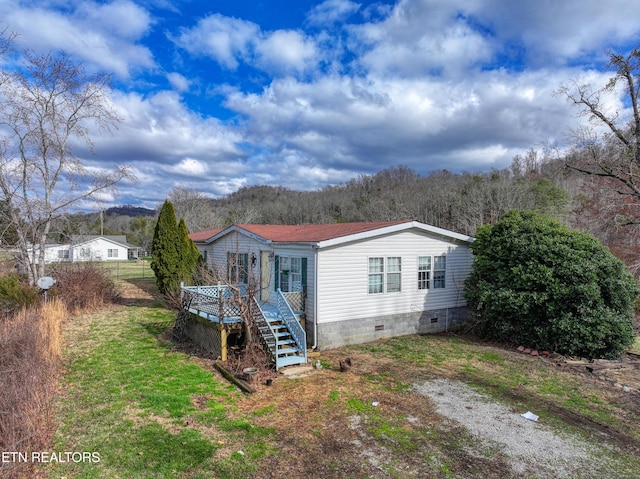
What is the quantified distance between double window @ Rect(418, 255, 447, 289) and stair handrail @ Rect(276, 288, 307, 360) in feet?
16.8

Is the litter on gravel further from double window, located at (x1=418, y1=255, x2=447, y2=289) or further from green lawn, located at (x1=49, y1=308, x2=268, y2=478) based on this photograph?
double window, located at (x1=418, y1=255, x2=447, y2=289)

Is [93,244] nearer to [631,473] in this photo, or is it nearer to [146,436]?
[146,436]

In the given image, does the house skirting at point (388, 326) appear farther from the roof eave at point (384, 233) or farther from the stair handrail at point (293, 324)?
the roof eave at point (384, 233)

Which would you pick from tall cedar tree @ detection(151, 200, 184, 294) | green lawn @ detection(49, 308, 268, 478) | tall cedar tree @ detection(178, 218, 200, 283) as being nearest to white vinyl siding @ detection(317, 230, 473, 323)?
green lawn @ detection(49, 308, 268, 478)

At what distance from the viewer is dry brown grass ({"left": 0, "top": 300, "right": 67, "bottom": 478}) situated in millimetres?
5090

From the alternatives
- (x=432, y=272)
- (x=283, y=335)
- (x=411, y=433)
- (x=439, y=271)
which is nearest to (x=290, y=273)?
(x=283, y=335)

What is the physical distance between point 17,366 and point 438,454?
8.11 metres

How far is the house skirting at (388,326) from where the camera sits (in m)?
11.0

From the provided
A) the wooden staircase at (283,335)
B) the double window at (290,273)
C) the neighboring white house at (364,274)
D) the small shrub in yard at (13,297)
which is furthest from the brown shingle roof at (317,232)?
the small shrub in yard at (13,297)

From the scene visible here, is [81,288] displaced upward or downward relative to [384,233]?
downward

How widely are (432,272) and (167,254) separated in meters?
10.9

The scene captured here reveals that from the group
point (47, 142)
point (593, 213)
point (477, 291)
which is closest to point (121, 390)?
point (477, 291)

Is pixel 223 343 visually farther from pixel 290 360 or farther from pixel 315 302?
pixel 315 302

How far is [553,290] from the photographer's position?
10492mm
